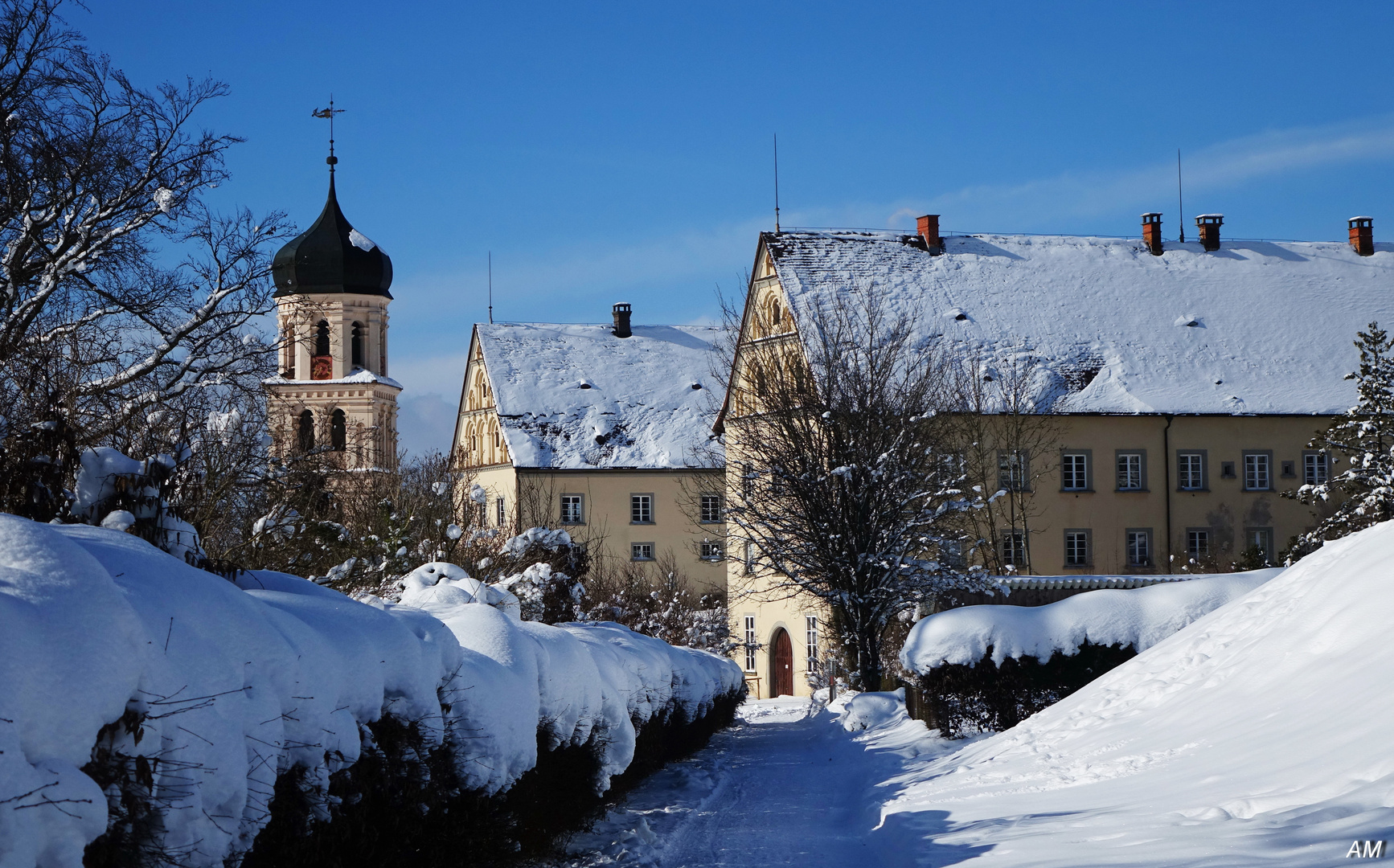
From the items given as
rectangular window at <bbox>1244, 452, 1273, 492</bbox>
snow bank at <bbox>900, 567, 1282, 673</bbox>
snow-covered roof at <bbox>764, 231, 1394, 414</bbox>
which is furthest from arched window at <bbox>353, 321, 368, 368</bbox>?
snow bank at <bbox>900, 567, 1282, 673</bbox>

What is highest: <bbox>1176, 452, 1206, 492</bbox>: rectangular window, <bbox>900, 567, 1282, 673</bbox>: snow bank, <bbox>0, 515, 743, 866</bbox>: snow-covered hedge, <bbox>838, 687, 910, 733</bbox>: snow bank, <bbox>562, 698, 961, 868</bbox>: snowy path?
<bbox>1176, 452, 1206, 492</bbox>: rectangular window

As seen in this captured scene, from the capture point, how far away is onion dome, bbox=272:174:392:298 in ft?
230

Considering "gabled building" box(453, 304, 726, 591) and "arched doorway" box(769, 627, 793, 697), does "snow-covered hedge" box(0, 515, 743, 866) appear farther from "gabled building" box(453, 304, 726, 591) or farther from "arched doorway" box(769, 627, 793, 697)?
"gabled building" box(453, 304, 726, 591)

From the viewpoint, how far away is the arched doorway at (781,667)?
153 feet

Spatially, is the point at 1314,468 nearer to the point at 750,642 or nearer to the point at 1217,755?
the point at 750,642

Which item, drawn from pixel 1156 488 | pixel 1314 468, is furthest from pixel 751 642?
pixel 1314 468

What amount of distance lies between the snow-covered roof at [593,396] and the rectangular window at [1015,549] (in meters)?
16.5

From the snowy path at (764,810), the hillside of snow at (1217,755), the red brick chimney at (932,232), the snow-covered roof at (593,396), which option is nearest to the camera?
the hillside of snow at (1217,755)

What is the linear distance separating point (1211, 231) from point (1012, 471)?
44.9 ft

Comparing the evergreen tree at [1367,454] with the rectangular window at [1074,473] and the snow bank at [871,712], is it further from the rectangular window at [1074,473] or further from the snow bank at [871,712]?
the snow bank at [871,712]

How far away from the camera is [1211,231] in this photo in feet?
159

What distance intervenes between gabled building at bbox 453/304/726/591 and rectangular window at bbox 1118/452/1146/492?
17773 mm

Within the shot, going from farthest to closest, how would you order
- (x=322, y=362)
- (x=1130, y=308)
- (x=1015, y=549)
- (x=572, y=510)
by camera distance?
1. (x=322, y=362)
2. (x=572, y=510)
3. (x=1130, y=308)
4. (x=1015, y=549)

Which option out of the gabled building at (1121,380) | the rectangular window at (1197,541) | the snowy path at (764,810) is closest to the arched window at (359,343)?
the gabled building at (1121,380)
